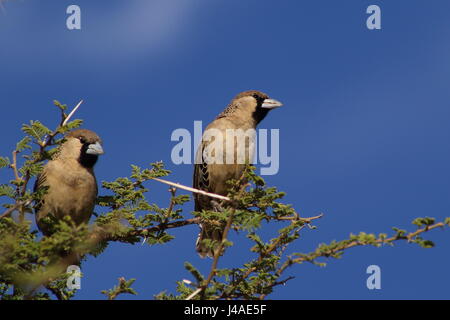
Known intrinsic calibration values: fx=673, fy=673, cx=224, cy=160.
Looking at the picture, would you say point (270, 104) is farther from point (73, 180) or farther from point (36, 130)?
point (36, 130)

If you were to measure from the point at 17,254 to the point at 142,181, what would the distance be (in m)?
2.09

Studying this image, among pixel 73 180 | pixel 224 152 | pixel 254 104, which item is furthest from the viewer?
pixel 254 104

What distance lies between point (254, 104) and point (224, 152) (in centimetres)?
115

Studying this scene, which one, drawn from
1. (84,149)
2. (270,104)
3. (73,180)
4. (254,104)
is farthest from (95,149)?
(270,104)

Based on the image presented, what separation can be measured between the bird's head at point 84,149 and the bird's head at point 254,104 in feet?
7.16

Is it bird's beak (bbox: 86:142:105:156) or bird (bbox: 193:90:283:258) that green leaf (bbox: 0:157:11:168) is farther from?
bird (bbox: 193:90:283:258)

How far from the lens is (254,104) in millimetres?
9000

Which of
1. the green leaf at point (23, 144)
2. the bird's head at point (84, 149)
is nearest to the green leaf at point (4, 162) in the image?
the green leaf at point (23, 144)

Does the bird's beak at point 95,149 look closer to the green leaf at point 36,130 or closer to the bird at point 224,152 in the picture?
the bird at point 224,152

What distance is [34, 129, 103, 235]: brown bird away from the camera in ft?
22.9
